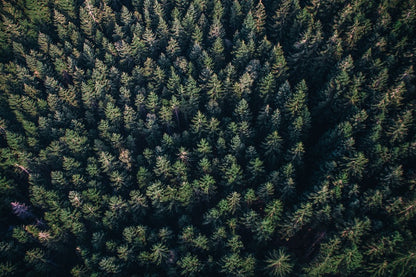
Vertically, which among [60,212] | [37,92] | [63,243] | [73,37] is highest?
[73,37]

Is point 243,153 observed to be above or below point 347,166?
above

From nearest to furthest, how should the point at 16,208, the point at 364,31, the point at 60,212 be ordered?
1. the point at 60,212
2. the point at 16,208
3. the point at 364,31

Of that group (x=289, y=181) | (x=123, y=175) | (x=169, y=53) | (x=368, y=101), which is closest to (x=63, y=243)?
(x=123, y=175)

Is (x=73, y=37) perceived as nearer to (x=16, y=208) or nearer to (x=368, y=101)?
(x=16, y=208)

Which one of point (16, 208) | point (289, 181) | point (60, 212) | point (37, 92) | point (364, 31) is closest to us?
point (289, 181)

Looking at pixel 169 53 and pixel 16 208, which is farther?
pixel 169 53

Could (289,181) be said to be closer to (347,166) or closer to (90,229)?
(347,166)
